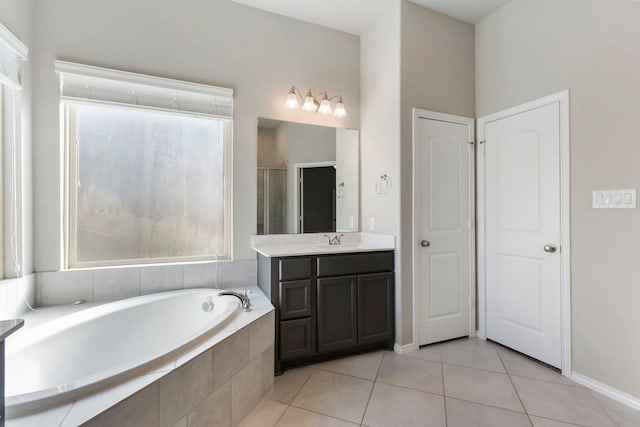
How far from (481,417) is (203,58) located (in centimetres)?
309

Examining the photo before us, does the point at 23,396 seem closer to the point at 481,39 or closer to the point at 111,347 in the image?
the point at 111,347

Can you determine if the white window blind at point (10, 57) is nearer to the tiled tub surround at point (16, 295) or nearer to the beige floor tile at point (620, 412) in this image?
the tiled tub surround at point (16, 295)

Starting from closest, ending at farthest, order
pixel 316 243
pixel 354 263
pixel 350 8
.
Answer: pixel 354 263
pixel 350 8
pixel 316 243

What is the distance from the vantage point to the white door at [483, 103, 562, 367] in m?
2.21

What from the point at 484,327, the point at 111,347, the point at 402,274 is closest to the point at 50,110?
the point at 111,347

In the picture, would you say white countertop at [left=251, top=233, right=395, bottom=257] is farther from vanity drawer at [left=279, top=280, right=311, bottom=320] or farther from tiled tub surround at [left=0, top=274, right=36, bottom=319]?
tiled tub surround at [left=0, top=274, right=36, bottom=319]

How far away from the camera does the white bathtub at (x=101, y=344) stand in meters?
1.08

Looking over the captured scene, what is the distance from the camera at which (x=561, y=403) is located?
1807mm

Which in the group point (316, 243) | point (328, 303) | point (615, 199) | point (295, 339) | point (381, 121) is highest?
point (381, 121)

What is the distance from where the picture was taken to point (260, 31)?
2619 millimetres

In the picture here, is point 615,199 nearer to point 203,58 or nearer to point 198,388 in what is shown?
point 198,388

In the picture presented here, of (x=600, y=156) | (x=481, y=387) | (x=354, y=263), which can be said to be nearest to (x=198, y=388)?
(x=354, y=263)

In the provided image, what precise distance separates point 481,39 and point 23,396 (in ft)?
12.2

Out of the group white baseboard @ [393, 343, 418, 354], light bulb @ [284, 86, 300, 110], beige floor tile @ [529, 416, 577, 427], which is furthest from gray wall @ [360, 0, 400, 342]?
beige floor tile @ [529, 416, 577, 427]
